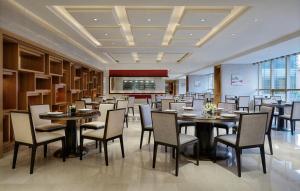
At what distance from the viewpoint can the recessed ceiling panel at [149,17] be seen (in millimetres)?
4727

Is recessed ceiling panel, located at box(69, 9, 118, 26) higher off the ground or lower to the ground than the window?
higher

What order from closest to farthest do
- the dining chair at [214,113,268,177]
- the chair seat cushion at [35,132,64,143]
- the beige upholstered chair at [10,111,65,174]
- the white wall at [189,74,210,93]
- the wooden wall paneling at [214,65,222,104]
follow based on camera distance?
the dining chair at [214,113,268,177] → the beige upholstered chair at [10,111,65,174] → the chair seat cushion at [35,132,64,143] → the wooden wall paneling at [214,65,222,104] → the white wall at [189,74,210,93]

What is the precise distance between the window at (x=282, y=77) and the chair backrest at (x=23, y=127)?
8904 mm

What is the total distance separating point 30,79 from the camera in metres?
5.39

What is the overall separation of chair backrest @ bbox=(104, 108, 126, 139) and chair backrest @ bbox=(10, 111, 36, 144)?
1.04 meters

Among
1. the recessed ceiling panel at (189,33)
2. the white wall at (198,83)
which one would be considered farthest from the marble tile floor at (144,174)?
the white wall at (198,83)

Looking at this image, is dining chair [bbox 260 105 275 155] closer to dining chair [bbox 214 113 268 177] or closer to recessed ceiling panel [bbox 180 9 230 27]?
dining chair [bbox 214 113 268 177]

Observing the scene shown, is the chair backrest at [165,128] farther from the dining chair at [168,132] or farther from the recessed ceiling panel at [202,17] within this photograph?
the recessed ceiling panel at [202,17]

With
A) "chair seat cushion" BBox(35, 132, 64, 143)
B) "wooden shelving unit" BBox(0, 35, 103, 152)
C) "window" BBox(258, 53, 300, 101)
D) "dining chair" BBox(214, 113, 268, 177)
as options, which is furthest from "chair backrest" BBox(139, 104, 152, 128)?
"window" BBox(258, 53, 300, 101)

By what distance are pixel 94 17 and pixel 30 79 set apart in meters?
2.02

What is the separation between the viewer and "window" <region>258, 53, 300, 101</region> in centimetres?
899

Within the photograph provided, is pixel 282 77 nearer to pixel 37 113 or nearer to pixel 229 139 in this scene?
pixel 229 139

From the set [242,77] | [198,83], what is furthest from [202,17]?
[198,83]

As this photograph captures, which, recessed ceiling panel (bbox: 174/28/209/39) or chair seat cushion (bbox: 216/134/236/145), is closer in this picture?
chair seat cushion (bbox: 216/134/236/145)
